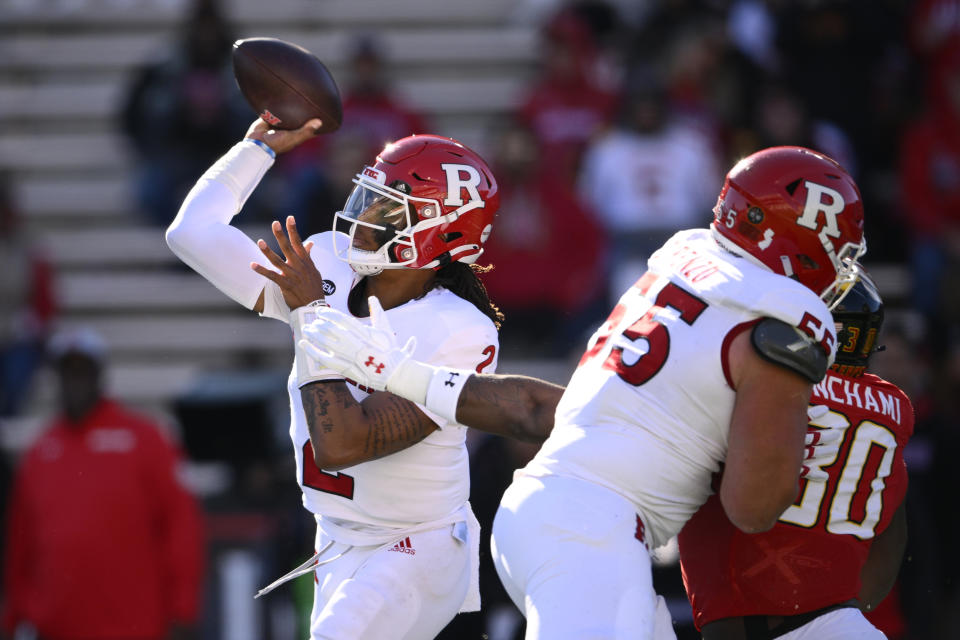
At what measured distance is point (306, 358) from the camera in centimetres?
377

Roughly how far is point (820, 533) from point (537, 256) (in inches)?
182

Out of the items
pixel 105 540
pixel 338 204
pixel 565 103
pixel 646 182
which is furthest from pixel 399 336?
pixel 565 103

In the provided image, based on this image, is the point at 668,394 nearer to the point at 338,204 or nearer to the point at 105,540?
the point at 105,540

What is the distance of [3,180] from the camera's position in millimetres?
9008

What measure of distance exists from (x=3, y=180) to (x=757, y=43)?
208 inches

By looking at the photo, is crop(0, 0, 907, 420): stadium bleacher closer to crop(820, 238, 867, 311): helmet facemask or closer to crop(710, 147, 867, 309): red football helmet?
crop(820, 238, 867, 311): helmet facemask

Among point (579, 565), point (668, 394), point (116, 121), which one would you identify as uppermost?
point (668, 394)

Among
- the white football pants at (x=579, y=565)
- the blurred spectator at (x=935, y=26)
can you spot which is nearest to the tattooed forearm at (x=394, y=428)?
the white football pants at (x=579, y=565)

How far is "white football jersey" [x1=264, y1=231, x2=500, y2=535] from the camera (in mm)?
3895

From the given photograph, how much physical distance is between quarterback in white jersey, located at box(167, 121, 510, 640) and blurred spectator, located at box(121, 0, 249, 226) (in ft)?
16.6

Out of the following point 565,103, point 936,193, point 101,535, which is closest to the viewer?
point 101,535

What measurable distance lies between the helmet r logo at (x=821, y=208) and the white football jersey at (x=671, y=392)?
178 mm

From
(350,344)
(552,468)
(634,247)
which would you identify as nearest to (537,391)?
(552,468)

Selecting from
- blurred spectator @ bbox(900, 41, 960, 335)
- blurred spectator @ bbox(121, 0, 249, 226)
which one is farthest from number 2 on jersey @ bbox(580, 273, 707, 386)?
blurred spectator @ bbox(121, 0, 249, 226)
